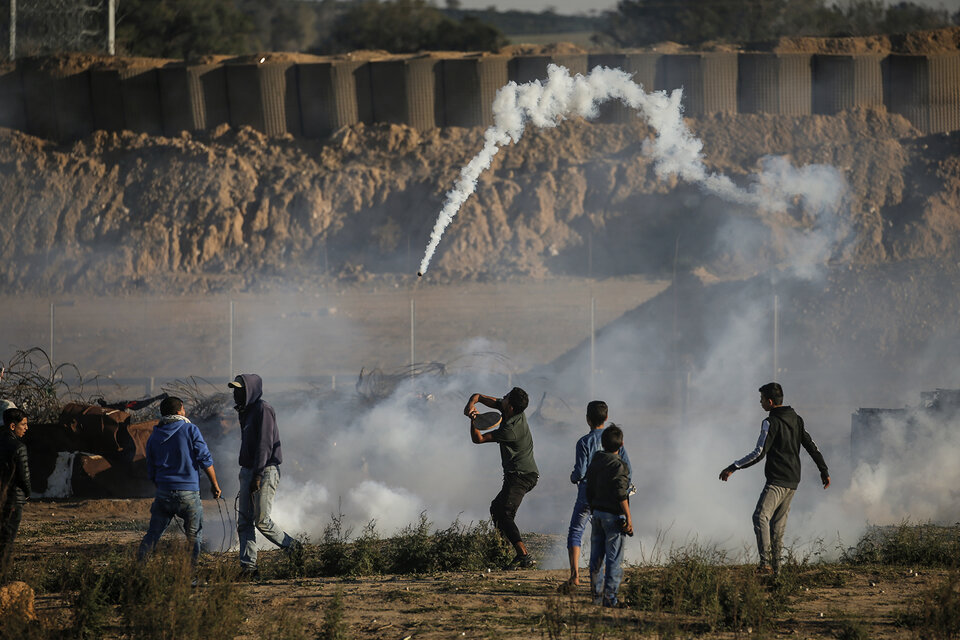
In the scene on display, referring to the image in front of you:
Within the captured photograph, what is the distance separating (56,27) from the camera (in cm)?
3606

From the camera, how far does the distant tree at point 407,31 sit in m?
42.7

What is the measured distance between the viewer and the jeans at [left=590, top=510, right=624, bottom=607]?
22.8ft

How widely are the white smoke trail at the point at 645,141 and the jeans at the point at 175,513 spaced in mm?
17437

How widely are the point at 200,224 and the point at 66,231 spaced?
12.1 ft

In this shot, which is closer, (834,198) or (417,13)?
(834,198)

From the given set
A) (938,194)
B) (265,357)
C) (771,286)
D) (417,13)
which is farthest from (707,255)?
(417,13)

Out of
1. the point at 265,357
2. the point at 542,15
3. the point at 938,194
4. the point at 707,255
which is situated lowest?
the point at 265,357

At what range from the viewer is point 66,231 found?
27641 millimetres

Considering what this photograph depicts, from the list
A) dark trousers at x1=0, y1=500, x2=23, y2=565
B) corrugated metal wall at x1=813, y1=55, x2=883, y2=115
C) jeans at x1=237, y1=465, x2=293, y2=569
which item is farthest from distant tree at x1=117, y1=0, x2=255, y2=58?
jeans at x1=237, y1=465, x2=293, y2=569

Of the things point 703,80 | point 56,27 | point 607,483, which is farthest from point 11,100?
point 607,483

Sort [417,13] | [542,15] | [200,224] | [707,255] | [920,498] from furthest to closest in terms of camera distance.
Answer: [542,15]
[417,13]
[200,224]
[707,255]
[920,498]

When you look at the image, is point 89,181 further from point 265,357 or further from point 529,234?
point 529,234

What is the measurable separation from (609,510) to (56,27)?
35.1m

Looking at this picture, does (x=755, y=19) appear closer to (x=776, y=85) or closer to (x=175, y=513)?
(x=776, y=85)
